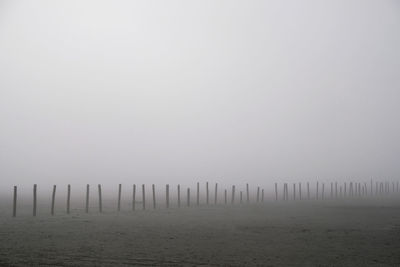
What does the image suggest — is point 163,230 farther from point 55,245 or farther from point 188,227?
point 55,245

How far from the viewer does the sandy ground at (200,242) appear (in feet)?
44.2

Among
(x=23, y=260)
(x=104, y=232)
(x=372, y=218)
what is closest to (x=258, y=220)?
(x=372, y=218)

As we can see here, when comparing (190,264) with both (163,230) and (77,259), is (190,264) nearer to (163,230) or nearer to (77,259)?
(77,259)

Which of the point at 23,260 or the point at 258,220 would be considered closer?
the point at 23,260

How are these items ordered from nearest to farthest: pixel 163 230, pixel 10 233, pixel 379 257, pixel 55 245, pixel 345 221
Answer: pixel 379 257, pixel 55 245, pixel 10 233, pixel 163 230, pixel 345 221

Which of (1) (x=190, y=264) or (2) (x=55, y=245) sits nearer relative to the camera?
(1) (x=190, y=264)

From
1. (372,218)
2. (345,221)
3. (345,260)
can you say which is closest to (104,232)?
(345,260)

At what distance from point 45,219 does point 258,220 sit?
38.3 feet

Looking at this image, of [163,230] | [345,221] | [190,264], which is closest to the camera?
[190,264]

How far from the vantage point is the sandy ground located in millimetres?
13469

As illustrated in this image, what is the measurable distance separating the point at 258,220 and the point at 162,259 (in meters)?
12.6

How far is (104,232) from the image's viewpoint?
1980 cm

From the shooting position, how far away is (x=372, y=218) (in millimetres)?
25828

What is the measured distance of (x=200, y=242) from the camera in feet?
55.3
